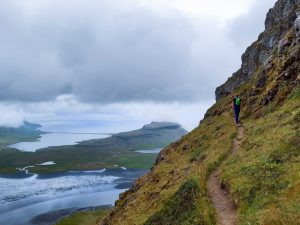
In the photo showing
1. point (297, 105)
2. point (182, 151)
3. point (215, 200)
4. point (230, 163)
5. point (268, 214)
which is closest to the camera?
point (268, 214)

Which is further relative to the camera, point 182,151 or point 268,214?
point 182,151

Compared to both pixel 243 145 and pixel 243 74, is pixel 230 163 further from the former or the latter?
pixel 243 74

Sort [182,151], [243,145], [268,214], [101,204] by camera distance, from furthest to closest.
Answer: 1. [101,204]
2. [182,151]
3. [243,145]
4. [268,214]

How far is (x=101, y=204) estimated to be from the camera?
165m

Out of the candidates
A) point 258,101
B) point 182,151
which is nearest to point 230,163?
point 258,101

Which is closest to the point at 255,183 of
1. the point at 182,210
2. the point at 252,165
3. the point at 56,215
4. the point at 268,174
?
the point at 268,174

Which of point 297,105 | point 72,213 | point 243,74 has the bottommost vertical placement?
point 72,213

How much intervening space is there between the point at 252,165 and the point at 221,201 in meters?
3.85

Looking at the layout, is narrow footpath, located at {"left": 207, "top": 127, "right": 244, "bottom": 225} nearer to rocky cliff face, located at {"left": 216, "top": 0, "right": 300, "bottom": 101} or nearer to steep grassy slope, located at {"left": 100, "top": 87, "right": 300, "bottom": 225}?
steep grassy slope, located at {"left": 100, "top": 87, "right": 300, "bottom": 225}

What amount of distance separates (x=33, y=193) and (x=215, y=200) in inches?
7058

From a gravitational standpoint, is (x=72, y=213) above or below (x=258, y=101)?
below

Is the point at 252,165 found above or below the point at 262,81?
below

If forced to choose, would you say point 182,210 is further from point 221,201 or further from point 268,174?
point 268,174

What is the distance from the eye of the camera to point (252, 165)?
99.3 ft
